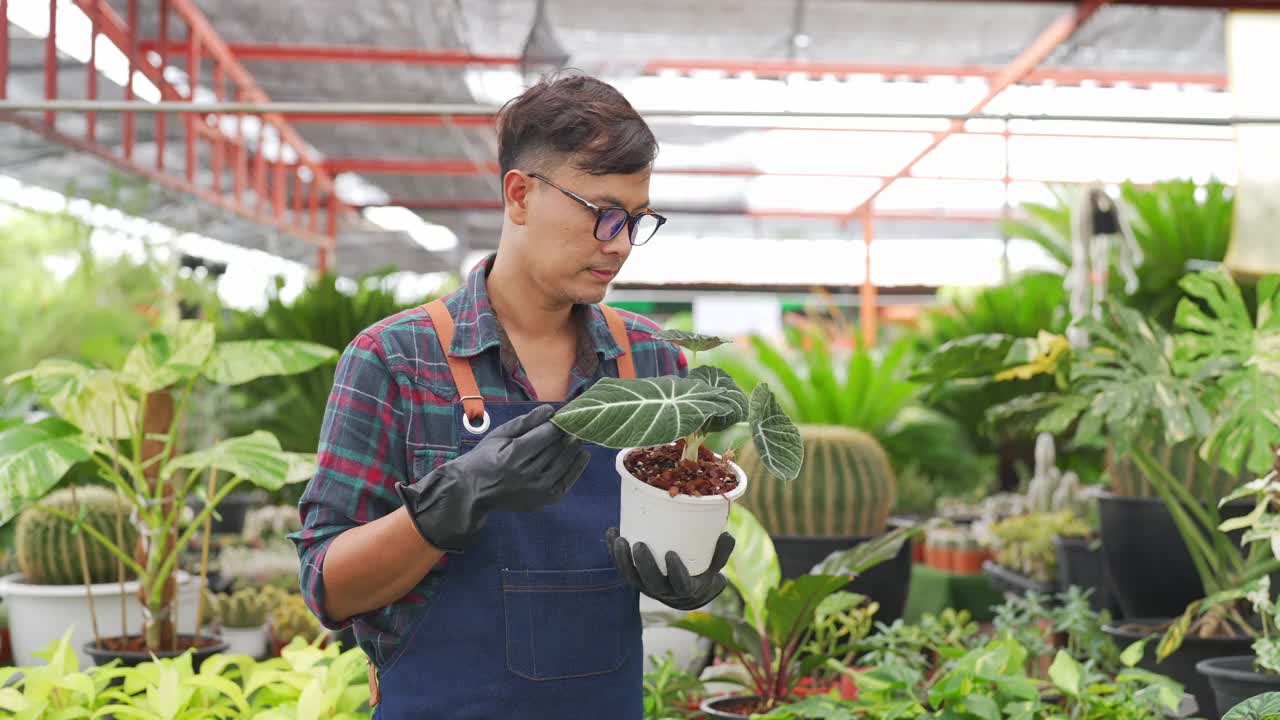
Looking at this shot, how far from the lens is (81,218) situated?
14.1 ft

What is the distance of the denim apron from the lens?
119 cm

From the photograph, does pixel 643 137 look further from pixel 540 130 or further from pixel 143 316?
pixel 143 316

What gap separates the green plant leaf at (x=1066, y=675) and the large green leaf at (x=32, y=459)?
5.70ft

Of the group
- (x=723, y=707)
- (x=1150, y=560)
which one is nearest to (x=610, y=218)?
(x=723, y=707)

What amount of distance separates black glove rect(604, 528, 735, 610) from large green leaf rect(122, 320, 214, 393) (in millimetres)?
1413

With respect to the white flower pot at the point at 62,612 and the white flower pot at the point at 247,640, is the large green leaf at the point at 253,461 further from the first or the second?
the white flower pot at the point at 247,640

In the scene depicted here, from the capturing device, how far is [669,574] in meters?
1.15

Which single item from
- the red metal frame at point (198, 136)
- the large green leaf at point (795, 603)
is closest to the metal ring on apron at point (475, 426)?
the large green leaf at point (795, 603)

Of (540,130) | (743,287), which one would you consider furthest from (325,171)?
(540,130)

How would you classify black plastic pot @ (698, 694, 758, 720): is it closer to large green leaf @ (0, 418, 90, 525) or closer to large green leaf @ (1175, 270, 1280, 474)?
large green leaf @ (1175, 270, 1280, 474)

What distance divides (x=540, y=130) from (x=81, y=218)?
3688 millimetres

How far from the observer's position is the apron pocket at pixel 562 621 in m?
1.20

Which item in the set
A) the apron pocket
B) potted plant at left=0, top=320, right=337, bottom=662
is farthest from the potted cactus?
the apron pocket

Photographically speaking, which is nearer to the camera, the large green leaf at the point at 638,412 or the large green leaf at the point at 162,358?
the large green leaf at the point at 638,412
